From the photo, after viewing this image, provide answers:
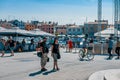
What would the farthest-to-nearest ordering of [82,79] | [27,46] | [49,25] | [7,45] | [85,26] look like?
1. [49,25]
2. [85,26]
3. [27,46]
4. [7,45]
5. [82,79]

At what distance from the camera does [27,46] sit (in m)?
41.0

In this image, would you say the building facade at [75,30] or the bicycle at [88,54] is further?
the building facade at [75,30]

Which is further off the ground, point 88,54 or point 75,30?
point 75,30

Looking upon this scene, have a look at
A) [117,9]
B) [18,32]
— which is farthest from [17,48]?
[117,9]

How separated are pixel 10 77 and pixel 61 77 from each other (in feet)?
7.26

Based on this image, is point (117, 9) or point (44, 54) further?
point (117, 9)

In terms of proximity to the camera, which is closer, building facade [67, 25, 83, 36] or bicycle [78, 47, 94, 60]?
bicycle [78, 47, 94, 60]

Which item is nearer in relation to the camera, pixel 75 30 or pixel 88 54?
pixel 88 54

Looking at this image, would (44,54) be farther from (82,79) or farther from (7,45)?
(7,45)

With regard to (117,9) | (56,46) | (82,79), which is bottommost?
(82,79)

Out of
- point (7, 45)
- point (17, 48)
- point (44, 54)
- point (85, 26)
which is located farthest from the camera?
point (85, 26)

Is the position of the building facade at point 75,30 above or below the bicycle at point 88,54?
above

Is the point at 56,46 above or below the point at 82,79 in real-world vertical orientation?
above

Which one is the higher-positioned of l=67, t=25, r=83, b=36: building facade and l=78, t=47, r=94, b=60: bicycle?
l=67, t=25, r=83, b=36: building facade
